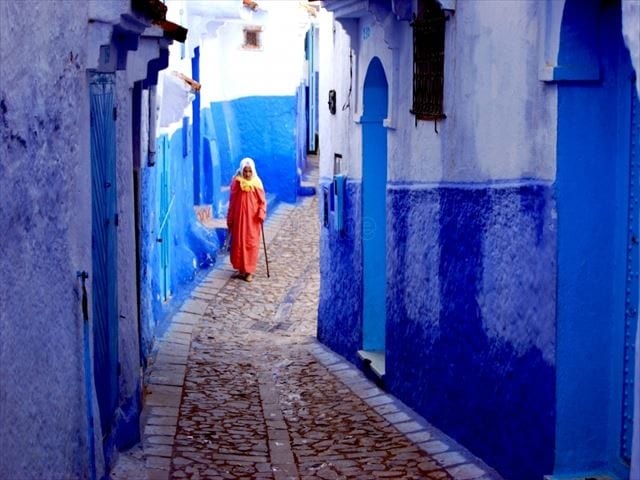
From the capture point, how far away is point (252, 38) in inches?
891

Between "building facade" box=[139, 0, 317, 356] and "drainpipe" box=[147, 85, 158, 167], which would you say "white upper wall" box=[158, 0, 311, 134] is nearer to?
"building facade" box=[139, 0, 317, 356]

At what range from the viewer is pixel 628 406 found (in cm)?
642

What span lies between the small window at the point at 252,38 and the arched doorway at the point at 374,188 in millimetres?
12121

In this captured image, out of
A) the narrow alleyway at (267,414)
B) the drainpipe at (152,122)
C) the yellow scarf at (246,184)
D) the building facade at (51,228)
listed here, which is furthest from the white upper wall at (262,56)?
the building facade at (51,228)

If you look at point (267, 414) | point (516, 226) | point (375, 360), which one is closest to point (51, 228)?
point (516, 226)

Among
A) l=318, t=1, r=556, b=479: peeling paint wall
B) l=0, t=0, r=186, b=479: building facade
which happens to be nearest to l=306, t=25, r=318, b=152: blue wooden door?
l=318, t=1, r=556, b=479: peeling paint wall

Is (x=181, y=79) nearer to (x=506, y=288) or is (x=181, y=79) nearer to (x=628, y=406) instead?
(x=506, y=288)

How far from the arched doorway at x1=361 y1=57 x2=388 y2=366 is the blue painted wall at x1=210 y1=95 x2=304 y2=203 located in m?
11.7

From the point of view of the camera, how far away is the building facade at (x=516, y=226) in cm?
645

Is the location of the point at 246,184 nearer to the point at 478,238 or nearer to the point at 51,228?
the point at 478,238

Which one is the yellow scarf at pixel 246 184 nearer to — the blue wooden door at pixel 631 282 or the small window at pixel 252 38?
the small window at pixel 252 38

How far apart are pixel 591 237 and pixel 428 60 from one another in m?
2.57

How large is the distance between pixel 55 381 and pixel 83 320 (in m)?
0.44

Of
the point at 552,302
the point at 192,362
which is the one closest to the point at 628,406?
the point at 552,302
